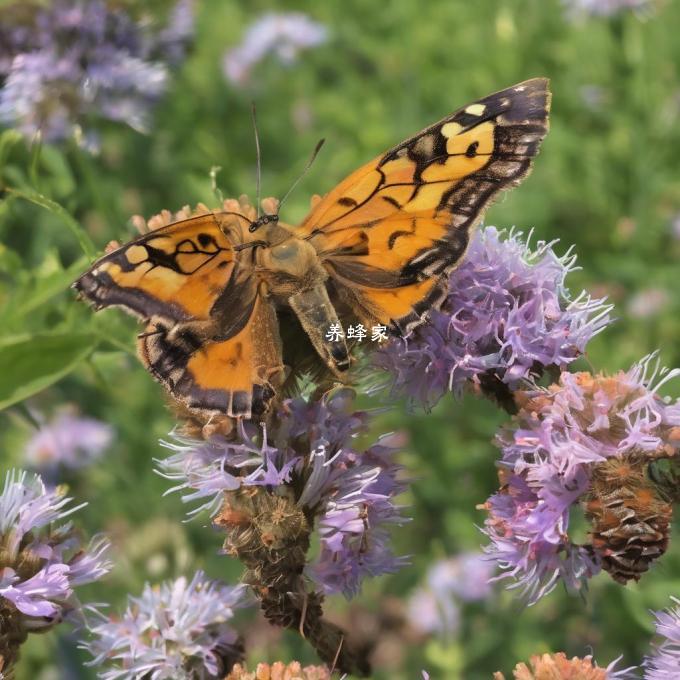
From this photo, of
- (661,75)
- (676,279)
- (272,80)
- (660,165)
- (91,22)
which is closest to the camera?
(91,22)

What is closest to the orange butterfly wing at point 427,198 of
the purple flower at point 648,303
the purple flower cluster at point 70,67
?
the purple flower cluster at point 70,67

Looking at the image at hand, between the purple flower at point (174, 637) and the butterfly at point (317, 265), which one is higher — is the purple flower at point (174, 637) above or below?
below

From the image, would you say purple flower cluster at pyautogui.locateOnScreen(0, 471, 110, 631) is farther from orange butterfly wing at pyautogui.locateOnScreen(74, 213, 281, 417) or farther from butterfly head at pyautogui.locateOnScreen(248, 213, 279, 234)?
butterfly head at pyautogui.locateOnScreen(248, 213, 279, 234)

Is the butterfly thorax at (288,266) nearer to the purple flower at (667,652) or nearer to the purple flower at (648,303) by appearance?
the purple flower at (667,652)

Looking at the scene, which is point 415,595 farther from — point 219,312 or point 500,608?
point 219,312

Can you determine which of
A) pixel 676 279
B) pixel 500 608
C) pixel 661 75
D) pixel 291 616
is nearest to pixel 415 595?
pixel 500 608

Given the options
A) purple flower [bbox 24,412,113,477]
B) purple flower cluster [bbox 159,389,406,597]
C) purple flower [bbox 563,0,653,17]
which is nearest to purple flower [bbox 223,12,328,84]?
purple flower [bbox 563,0,653,17]

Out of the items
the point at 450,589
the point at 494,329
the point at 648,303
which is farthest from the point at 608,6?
the point at 494,329

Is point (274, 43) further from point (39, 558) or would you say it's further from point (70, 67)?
point (39, 558)
